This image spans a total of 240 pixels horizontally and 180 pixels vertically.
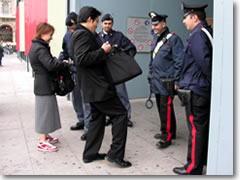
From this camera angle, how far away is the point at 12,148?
432 cm

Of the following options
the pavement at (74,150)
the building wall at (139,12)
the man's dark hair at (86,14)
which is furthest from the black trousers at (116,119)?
the building wall at (139,12)

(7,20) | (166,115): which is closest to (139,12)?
(166,115)

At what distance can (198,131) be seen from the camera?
128 inches

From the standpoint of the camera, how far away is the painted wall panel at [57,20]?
306 inches

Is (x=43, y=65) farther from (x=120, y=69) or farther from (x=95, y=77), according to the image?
(x=120, y=69)

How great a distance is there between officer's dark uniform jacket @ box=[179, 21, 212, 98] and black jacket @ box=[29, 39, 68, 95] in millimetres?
1811

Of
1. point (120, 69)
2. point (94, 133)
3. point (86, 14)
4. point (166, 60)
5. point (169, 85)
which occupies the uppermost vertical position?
point (86, 14)

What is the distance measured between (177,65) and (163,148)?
1291 mm

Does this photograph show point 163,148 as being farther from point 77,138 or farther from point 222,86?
point 222,86

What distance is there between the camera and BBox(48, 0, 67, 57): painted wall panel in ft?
25.5

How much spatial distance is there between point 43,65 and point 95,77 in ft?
3.25

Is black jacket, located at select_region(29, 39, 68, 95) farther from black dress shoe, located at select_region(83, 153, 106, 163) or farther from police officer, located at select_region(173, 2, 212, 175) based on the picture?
police officer, located at select_region(173, 2, 212, 175)

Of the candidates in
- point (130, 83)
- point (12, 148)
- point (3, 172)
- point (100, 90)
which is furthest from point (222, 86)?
point (130, 83)

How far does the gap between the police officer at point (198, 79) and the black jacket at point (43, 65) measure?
181 centimetres
